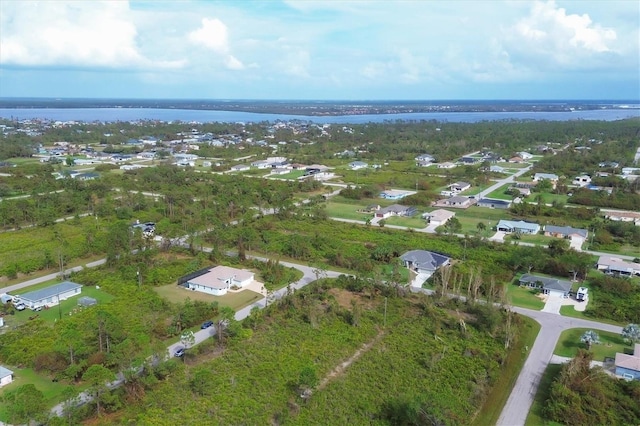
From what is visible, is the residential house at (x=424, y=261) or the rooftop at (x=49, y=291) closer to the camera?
the rooftop at (x=49, y=291)

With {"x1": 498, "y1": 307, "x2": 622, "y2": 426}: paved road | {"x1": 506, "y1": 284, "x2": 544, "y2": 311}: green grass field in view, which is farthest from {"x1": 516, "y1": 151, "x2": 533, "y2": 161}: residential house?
{"x1": 498, "y1": 307, "x2": 622, "y2": 426}: paved road

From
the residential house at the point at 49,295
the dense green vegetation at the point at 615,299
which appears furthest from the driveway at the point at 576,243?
the residential house at the point at 49,295

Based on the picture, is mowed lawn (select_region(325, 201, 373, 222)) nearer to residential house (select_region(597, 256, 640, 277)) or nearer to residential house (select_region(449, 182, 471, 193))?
residential house (select_region(449, 182, 471, 193))

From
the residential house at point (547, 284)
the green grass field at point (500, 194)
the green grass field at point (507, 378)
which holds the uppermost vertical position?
the green grass field at point (500, 194)

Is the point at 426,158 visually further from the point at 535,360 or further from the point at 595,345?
the point at 535,360

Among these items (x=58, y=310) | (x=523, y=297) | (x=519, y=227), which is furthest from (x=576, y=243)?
(x=58, y=310)

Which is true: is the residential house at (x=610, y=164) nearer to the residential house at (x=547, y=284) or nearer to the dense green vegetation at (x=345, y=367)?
the residential house at (x=547, y=284)

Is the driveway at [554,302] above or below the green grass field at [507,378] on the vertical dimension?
above
